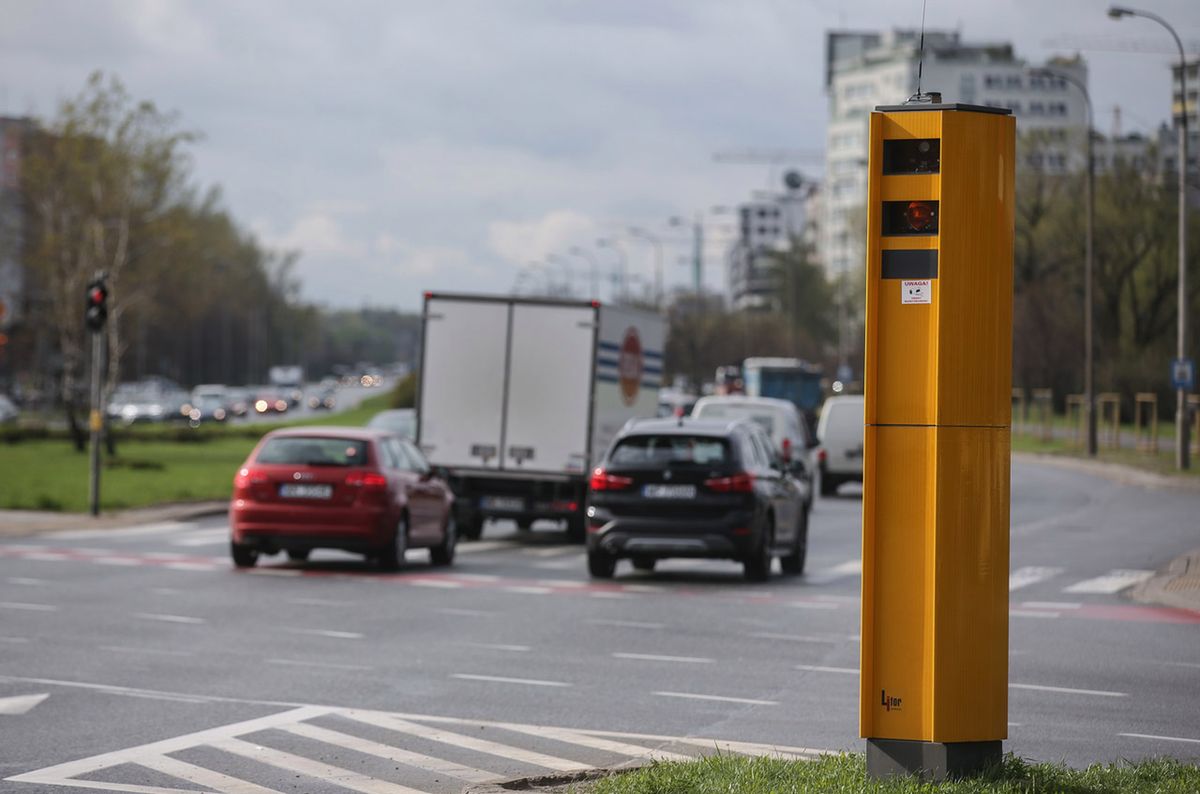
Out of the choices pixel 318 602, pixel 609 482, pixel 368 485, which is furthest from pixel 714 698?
pixel 368 485

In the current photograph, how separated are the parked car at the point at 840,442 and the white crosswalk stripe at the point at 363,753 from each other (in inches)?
1152

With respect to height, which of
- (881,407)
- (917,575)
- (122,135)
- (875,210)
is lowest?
(917,575)

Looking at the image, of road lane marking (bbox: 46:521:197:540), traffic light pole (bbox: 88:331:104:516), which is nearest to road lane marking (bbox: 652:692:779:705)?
road lane marking (bbox: 46:521:197:540)

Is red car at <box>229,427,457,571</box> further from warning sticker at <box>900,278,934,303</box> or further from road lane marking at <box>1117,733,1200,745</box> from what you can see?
warning sticker at <box>900,278,934,303</box>

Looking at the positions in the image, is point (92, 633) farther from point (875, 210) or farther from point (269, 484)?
point (875, 210)

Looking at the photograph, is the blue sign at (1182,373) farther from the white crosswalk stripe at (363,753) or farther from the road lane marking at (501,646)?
the white crosswalk stripe at (363,753)

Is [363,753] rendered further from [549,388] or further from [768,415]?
[768,415]

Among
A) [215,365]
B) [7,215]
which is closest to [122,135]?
[7,215]

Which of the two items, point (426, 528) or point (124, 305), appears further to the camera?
point (124, 305)

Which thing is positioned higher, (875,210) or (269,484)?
(875,210)

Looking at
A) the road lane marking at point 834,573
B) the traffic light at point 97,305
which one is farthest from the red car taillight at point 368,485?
the traffic light at point 97,305

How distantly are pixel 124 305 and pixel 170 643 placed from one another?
39.7m

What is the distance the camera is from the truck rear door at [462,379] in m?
26.7

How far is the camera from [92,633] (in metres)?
15.1
